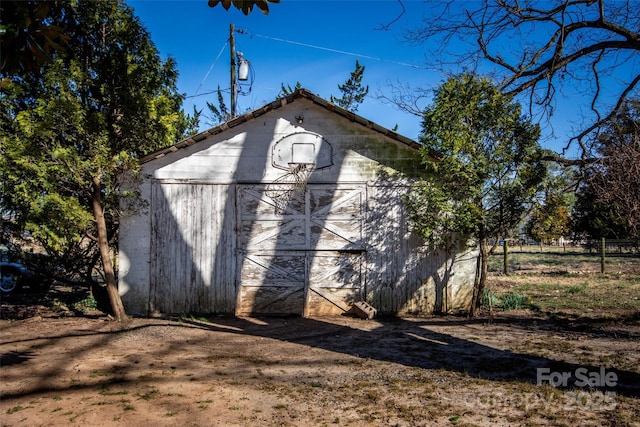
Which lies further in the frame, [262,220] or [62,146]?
[262,220]

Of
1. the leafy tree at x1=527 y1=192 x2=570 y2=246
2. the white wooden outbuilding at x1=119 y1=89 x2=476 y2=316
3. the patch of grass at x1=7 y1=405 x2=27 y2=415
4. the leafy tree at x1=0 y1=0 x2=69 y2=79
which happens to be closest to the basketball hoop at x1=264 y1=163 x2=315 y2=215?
the white wooden outbuilding at x1=119 y1=89 x2=476 y2=316

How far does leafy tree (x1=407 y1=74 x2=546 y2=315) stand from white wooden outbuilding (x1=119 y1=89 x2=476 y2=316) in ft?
2.97

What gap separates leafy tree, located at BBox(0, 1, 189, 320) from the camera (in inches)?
319

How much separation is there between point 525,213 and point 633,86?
10.3 feet

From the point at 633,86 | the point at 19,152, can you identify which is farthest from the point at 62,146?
the point at 633,86

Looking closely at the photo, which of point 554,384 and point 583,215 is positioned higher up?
point 583,215

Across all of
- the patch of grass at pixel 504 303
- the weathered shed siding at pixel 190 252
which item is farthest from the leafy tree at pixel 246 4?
the patch of grass at pixel 504 303

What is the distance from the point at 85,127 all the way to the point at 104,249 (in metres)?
2.49

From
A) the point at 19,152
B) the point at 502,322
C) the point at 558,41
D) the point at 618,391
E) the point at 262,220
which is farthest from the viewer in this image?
the point at 262,220

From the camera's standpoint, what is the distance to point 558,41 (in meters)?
7.05

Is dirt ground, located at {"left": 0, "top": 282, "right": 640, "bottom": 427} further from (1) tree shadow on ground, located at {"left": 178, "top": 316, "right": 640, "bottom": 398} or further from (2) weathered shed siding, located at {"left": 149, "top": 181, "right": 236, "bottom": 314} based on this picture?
(2) weathered shed siding, located at {"left": 149, "top": 181, "right": 236, "bottom": 314}

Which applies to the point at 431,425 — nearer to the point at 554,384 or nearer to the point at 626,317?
the point at 554,384

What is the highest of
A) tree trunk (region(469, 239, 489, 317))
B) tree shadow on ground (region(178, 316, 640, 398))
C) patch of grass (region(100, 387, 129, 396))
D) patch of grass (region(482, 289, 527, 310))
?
tree trunk (region(469, 239, 489, 317))

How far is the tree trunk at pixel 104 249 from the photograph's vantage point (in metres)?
8.78
